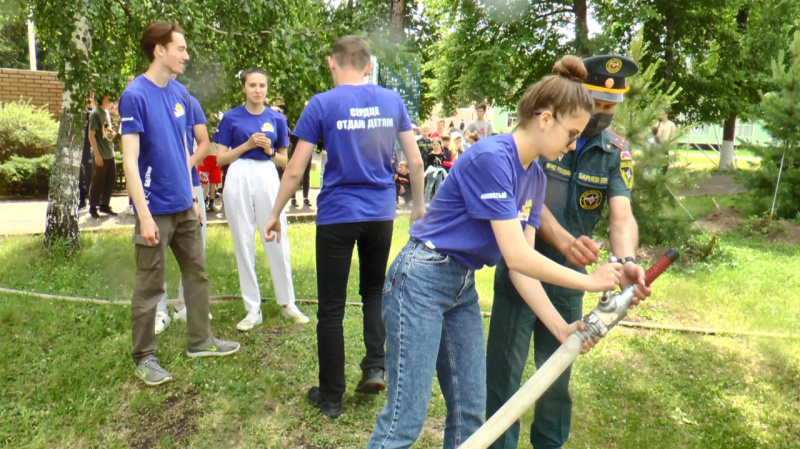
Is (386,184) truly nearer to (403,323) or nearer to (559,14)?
(403,323)

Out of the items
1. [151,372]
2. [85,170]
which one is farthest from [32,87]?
[151,372]

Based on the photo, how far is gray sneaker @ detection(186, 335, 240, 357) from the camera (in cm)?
459

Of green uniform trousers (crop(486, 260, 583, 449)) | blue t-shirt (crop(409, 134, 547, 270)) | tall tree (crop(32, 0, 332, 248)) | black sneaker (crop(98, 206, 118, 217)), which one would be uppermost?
tall tree (crop(32, 0, 332, 248))

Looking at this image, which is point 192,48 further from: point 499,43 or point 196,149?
point 499,43

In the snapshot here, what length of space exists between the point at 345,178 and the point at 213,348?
1.79m

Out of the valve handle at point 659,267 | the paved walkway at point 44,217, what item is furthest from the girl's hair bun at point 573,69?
the paved walkway at point 44,217

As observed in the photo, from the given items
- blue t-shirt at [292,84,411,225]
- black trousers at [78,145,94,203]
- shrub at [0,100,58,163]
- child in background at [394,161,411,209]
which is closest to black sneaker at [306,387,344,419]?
blue t-shirt at [292,84,411,225]

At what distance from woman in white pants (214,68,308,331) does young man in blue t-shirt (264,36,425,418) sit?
51.2 inches

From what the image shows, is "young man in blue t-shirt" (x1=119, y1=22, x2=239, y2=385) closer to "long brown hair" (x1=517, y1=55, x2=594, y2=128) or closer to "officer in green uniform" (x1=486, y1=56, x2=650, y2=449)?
"officer in green uniform" (x1=486, y1=56, x2=650, y2=449)

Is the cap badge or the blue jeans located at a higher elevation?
the cap badge

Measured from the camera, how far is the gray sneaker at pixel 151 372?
13.6ft

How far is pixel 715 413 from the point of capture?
4.27 metres

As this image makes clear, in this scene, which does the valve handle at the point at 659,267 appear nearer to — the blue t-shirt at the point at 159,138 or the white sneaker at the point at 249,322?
the blue t-shirt at the point at 159,138

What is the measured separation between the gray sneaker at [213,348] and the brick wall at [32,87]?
44.9 ft
